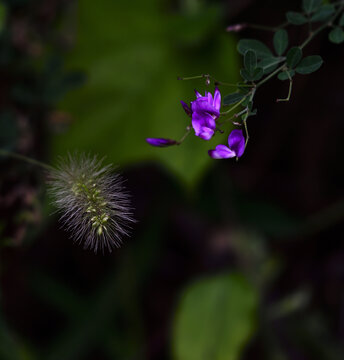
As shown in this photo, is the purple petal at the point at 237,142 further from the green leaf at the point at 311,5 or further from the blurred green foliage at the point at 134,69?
the blurred green foliage at the point at 134,69

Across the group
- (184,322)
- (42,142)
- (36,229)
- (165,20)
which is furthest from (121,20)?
(184,322)

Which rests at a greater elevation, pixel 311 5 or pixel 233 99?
pixel 311 5

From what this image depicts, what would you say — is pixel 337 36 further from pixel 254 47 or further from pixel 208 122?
pixel 208 122

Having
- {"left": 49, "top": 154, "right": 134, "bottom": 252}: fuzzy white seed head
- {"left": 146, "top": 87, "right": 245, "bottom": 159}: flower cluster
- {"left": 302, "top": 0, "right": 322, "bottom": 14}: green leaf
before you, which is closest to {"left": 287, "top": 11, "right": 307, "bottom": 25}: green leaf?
{"left": 302, "top": 0, "right": 322, "bottom": 14}: green leaf

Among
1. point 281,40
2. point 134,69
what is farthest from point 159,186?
point 281,40

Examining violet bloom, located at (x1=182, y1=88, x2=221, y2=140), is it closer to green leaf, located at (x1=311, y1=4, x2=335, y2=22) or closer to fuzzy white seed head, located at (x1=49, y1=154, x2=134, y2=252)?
fuzzy white seed head, located at (x1=49, y1=154, x2=134, y2=252)

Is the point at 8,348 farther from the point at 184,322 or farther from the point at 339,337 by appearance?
the point at 339,337
